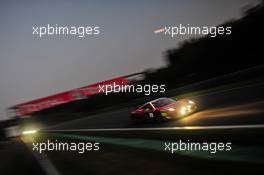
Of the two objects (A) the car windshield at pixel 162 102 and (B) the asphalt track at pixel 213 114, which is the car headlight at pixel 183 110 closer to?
(B) the asphalt track at pixel 213 114

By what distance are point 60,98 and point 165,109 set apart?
250cm

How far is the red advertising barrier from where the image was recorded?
549 centimetres

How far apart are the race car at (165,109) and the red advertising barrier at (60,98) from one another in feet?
2.26

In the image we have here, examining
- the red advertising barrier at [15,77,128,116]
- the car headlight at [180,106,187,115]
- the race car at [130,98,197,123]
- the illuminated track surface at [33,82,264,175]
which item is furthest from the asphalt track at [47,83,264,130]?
the red advertising barrier at [15,77,128,116]

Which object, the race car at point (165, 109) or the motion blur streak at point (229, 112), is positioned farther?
the motion blur streak at point (229, 112)

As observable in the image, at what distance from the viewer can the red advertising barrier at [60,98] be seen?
5488 millimetres

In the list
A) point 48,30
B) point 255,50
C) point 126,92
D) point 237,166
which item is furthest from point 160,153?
point 48,30

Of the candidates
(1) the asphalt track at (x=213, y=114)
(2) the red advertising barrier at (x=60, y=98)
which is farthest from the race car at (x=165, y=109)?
(2) the red advertising barrier at (x=60, y=98)

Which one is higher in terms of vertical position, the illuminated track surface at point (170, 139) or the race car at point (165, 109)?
the race car at point (165, 109)

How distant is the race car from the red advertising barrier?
69cm

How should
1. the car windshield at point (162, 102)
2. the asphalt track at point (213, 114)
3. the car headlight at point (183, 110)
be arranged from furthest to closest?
the car headlight at point (183, 110)
the asphalt track at point (213, 114)
the car windshield at point (162, 102)

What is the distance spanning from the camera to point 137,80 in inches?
217

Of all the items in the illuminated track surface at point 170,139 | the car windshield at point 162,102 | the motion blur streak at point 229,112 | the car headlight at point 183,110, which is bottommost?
the illuminated track surface at point 170,139

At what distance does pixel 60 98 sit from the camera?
5.53 meters
